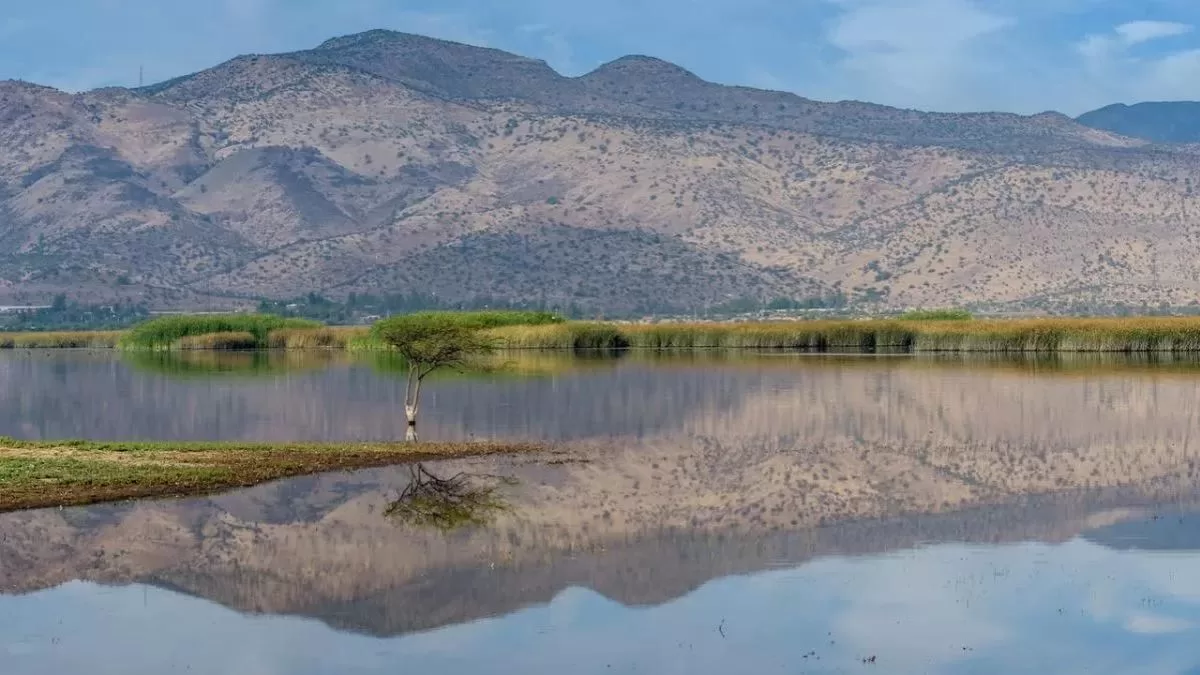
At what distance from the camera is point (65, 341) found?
4739 inches

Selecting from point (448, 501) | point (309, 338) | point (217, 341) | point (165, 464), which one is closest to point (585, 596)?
point (448, 501)

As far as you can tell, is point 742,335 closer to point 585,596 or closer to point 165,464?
point 165,464

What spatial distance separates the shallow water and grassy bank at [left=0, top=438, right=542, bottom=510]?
0.79 metres

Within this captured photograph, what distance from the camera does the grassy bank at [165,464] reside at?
22.9 meters

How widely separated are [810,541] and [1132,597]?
169 inches

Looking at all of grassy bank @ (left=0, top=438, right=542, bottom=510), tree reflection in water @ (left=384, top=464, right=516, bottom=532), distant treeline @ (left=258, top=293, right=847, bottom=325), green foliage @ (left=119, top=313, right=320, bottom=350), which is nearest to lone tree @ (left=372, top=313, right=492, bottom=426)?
grassy bank @ (left=0, top=438, right=542, bottom=510)

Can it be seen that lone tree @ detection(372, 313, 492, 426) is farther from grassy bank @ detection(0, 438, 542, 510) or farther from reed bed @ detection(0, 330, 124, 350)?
reed bed @ detection(0, 330, 124, 350)

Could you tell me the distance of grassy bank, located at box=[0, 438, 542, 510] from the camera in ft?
75.2

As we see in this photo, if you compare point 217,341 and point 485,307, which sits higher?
point 485,307

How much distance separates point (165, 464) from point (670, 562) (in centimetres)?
1056

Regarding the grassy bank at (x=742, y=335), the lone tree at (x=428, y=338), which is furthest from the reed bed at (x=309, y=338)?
the lone tree at (x=428, y=338)

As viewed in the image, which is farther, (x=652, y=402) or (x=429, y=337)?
(x=652, y=402)

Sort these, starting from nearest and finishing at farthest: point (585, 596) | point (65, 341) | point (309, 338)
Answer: point (585, 596) → point (309, 338) → point (65, 341)

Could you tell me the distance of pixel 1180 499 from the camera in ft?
74.5
